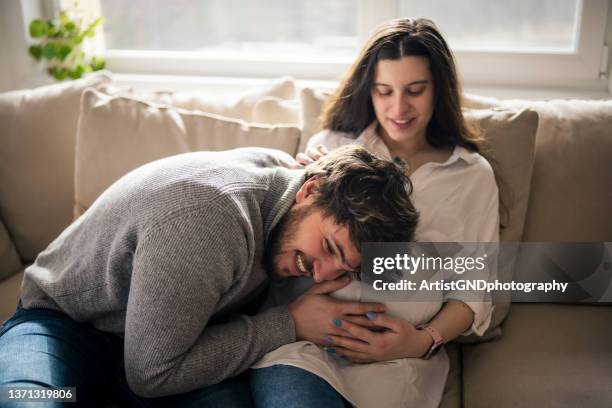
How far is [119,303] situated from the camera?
4.27 ft

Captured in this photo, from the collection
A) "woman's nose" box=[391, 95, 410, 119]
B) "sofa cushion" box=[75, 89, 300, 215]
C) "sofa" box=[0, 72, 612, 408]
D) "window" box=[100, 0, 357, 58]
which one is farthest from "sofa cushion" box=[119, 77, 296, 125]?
"window" box=[100, 0, 357, 58]

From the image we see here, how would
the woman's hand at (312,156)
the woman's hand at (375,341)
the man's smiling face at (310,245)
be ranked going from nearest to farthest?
the man's smiling face at (310,245) < the woman's hand at (375,341) < the woman's hand at (312,156)

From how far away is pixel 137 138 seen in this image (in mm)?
1742

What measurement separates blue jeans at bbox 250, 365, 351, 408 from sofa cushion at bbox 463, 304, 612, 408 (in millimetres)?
362

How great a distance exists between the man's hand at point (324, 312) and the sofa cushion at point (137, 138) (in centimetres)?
49

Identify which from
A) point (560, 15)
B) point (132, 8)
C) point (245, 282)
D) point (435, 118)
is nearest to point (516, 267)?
point (435, 118)

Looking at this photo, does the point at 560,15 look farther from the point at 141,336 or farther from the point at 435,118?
the point at 141,336

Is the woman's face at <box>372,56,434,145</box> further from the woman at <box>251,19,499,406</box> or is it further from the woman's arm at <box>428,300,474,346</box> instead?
the woman's arm at <box>428,300,474,346</box>

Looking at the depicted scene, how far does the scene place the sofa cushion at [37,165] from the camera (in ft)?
6.10

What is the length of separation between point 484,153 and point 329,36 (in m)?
1.07

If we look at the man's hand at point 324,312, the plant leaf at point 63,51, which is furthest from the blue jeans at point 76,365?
the plant leaf at point 63,51

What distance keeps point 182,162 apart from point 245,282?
270 mm

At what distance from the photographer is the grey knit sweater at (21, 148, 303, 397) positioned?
113cm

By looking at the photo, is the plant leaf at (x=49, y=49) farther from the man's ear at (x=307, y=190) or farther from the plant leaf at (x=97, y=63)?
the man's ear at (x=307, y=190)
